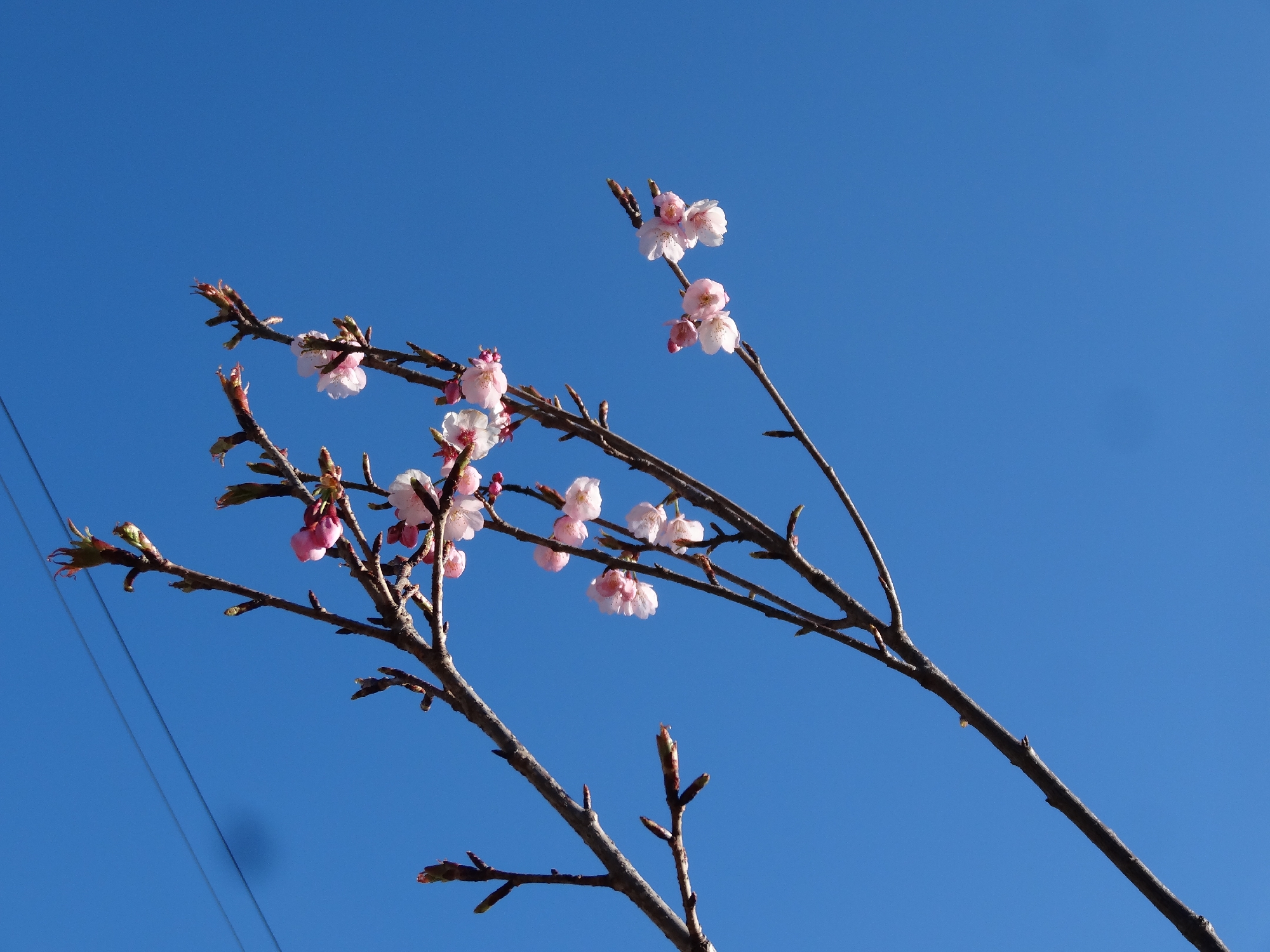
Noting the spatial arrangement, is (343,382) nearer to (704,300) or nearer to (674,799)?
(704,300)

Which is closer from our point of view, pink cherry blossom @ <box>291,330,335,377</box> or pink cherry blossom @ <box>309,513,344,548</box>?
pink cherry blossom @ <box>309,513,344,548</box>

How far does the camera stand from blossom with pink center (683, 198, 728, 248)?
3348 millimetres

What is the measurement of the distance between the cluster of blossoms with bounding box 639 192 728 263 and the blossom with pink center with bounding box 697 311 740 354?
26cm

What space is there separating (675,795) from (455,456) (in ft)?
4.13

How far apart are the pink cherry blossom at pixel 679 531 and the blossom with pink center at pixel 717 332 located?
2.58ft

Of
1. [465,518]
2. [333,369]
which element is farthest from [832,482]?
[333,369]

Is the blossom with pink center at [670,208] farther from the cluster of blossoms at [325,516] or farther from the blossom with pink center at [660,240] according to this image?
the cluster of blossoms at [325,516]

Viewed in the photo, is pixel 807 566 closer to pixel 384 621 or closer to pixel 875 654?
pixel 875 654

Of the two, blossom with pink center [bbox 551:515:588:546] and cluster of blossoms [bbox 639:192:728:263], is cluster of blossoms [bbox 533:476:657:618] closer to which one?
blossom with pink center [bbox 551:515:588:546]

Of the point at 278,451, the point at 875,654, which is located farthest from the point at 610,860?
the point at 278,451

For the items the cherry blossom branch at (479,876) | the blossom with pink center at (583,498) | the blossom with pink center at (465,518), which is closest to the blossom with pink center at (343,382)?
the blossom with pink center at (583,498)

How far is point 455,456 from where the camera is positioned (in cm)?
248

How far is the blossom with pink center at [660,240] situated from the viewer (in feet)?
10.5

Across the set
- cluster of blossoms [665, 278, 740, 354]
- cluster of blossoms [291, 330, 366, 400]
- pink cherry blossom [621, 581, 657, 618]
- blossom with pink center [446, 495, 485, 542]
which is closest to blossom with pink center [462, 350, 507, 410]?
cluster of blossoms [291, 330, 366, 400]
